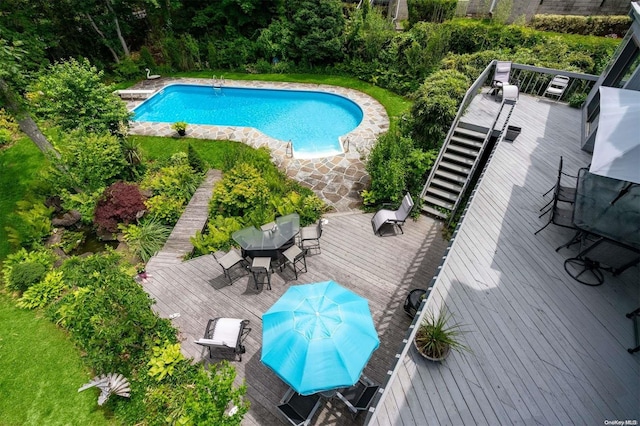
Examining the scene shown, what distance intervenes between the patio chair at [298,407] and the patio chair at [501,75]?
13836mm

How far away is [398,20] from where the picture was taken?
2538 centimetres

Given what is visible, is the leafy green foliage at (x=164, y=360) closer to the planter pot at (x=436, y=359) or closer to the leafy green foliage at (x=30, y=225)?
the planter pot at (x=436, y=359)

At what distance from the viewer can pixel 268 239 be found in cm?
818

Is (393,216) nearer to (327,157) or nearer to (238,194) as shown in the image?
(238,194)

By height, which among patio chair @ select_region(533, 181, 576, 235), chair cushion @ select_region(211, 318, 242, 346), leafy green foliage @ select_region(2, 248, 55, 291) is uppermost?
patio chair @ select_region(533, 181, 576, 235)

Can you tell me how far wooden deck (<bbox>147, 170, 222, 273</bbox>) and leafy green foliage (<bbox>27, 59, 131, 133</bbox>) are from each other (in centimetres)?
504

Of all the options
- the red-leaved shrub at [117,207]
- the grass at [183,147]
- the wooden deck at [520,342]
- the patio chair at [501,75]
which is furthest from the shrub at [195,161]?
the patio chair at [501,75]

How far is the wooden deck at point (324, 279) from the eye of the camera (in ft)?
20.3

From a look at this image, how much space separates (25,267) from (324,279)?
30.7 ft

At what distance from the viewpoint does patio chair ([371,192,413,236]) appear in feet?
30.0

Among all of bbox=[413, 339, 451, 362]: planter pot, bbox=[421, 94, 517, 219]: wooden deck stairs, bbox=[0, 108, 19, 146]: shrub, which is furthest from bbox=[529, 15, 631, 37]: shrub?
bbox=[0, 108, 19, 146]: shrub

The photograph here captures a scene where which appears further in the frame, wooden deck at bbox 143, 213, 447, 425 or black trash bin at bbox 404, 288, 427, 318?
black trash bin at bbox 404, 288, 427, 318

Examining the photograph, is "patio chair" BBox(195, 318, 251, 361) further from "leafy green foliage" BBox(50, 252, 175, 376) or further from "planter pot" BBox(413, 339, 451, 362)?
"planter pot" BBox(413, 339, 451, 362)

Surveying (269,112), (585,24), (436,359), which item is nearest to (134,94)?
(269,112)
